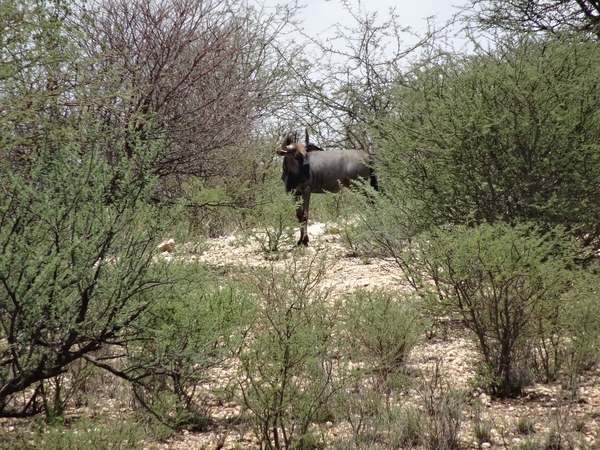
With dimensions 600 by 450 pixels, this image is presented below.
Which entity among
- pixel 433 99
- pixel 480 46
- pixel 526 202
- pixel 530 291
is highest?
pixel 480 46

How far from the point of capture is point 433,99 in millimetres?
8078

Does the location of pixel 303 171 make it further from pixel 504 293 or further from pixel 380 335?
pixel 504 293

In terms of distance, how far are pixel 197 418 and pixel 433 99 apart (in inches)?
Answer: 178

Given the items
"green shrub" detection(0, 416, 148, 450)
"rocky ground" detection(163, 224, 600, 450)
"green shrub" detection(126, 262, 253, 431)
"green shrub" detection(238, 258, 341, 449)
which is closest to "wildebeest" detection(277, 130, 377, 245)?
"rocky ground" detection(163, 224, 600, 450)

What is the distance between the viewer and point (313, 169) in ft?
41.8

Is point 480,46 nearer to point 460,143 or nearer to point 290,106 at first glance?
point 460,143

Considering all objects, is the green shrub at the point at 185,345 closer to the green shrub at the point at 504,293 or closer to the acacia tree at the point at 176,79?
the green shrub at the point at 504,293

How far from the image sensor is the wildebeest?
12.4m

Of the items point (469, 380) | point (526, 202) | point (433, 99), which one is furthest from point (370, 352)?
point (433, 99)

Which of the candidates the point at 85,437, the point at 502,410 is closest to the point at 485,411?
the point at 502,410

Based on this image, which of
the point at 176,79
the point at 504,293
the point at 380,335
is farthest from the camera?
the point at 176,79

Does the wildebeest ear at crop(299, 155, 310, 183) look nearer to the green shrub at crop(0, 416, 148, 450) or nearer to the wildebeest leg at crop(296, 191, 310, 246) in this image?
the wildebeest leg at crop(296, 191, 310, 246)

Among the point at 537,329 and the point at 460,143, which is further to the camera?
the point at 460,143

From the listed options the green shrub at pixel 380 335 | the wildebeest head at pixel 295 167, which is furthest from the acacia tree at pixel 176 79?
the green shrub at pixel 380 335
